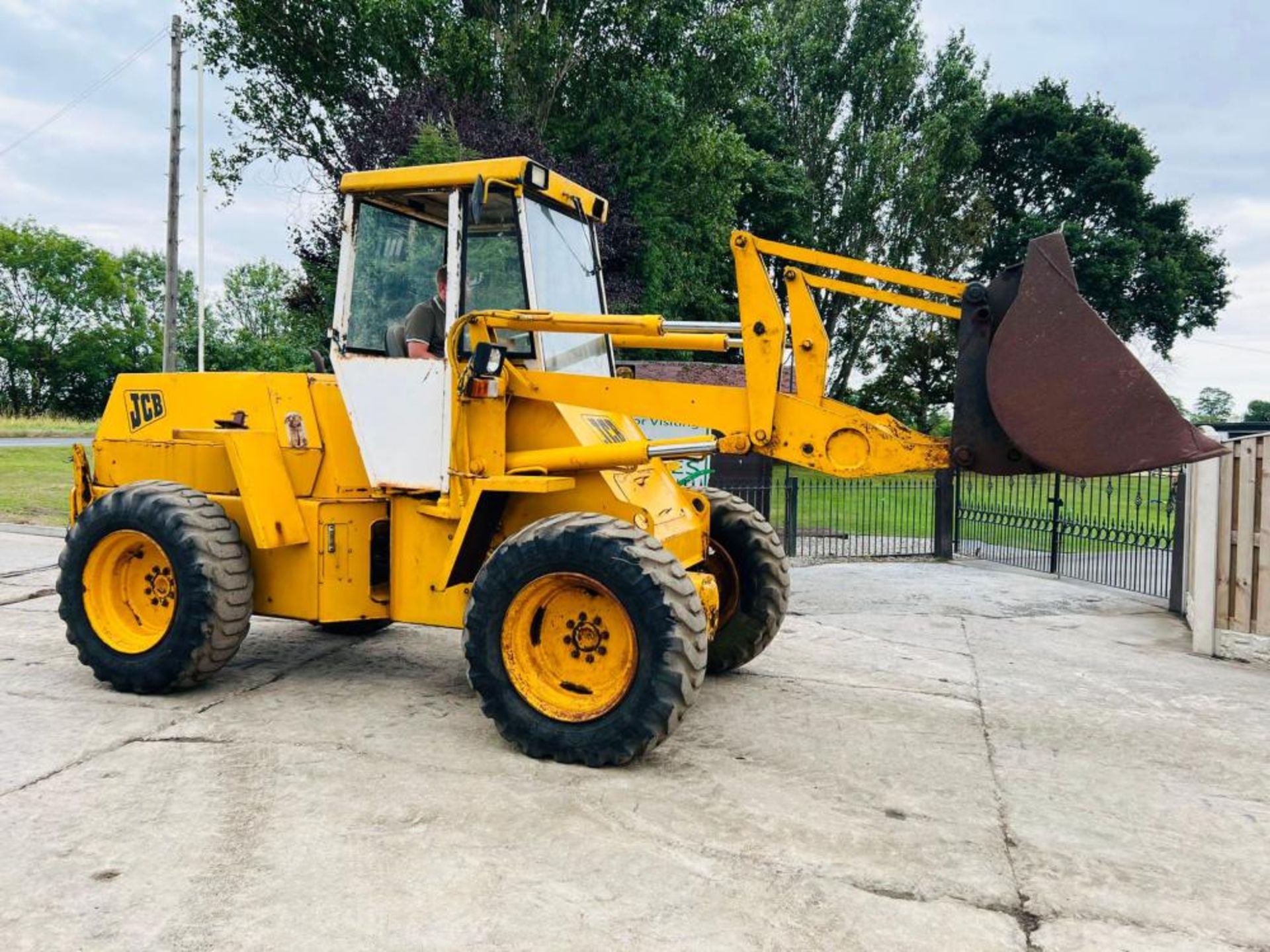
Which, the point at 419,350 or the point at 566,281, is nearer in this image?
the point at 419,350

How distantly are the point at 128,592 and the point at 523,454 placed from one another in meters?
2.41

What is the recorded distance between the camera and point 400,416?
5211 mm

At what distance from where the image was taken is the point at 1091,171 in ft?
100.0

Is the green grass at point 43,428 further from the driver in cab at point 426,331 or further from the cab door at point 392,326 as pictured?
the driver in cab at point 426,331

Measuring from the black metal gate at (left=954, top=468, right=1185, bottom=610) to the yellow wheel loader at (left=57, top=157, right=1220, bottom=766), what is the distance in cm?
512

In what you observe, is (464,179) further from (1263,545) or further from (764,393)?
(1263,545)

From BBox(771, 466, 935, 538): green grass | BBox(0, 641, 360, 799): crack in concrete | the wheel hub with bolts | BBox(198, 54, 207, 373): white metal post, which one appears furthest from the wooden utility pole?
the wheel hub with bolts

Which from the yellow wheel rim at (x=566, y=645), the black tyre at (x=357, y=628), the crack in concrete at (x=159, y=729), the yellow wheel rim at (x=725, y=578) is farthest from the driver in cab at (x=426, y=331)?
the black tyre at (x=357, y=628)

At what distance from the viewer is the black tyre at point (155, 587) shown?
5.05 meters

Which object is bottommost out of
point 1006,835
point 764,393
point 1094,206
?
point 1006,835

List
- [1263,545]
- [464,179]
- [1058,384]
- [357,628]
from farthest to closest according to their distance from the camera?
[357,628] → [1263,545] → [464,179] → [1058,384]

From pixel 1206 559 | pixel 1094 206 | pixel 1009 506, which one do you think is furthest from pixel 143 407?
pixel 1094 206

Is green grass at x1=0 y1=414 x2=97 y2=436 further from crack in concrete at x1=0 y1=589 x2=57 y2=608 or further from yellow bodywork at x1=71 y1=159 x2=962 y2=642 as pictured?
yellow bodywork at x1=71 y1=159 x2=962 y2=642

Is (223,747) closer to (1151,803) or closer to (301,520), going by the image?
(301,520)
